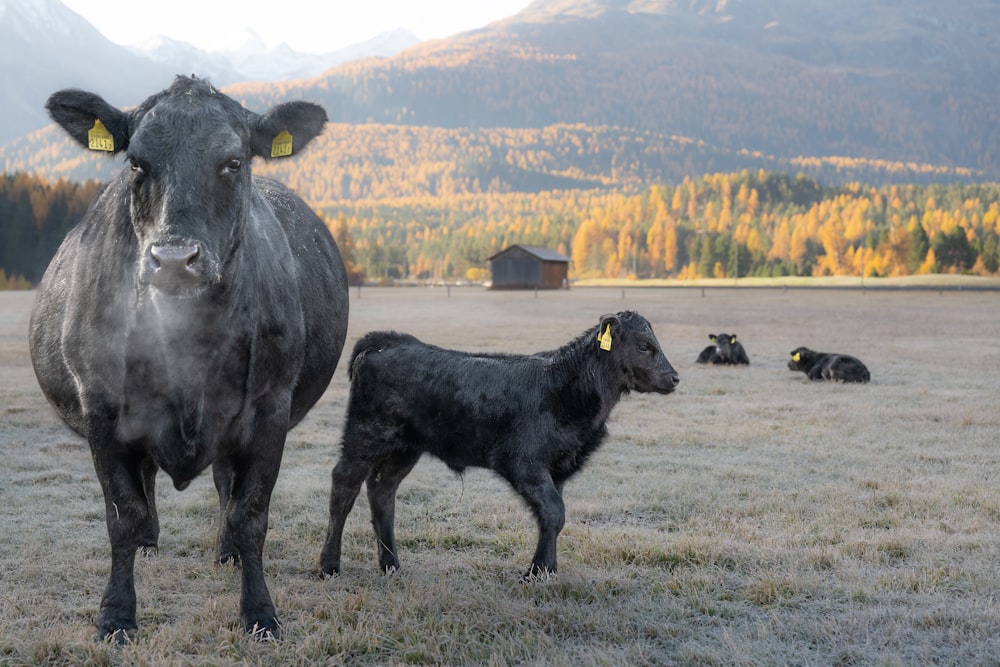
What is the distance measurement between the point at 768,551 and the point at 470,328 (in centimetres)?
2574

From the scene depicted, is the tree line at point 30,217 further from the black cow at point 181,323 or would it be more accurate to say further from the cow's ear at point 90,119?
the black cow at point 181,323

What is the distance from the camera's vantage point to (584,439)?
629cm

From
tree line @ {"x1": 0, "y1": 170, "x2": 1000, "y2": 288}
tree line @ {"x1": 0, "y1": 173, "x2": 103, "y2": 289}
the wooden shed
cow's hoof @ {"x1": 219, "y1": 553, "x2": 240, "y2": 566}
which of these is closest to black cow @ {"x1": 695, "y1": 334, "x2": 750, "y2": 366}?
cow's hoof @ {"x1": 219, "y1": 553, "x2": 240, "y2": 566}

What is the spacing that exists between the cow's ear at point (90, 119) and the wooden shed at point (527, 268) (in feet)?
297

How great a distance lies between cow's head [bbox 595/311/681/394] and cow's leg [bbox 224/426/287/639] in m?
2.95

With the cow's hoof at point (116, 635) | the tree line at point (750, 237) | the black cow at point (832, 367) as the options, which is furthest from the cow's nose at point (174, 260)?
the tree line at point (750, 237)

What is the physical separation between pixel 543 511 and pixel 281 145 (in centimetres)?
300

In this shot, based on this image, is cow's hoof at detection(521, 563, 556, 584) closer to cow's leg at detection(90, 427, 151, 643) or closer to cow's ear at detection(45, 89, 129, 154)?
cow's leg at detection(90, 427, 151, 643)

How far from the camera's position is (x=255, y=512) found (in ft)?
16.2

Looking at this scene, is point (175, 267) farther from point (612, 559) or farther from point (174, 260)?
point (612, 559)

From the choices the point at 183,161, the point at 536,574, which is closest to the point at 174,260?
the point at 183,161

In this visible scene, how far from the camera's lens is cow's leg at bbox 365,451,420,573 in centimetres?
607

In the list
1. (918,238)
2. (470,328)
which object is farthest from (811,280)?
(470,328)

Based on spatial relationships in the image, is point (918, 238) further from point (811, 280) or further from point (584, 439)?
point (584, 439)
